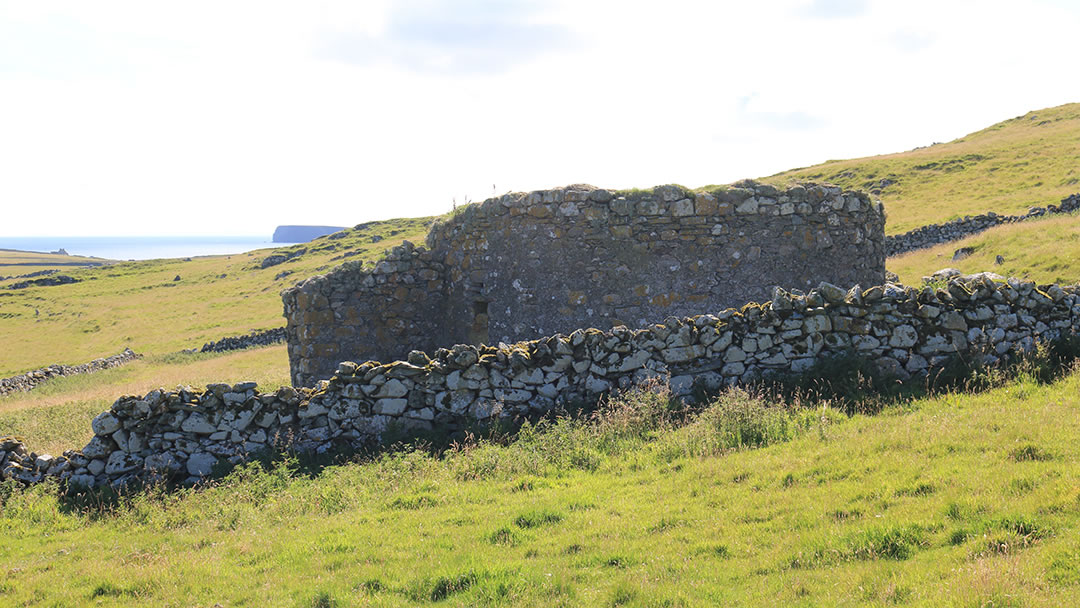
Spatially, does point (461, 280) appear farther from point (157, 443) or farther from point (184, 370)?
Answer: point (184, 370)

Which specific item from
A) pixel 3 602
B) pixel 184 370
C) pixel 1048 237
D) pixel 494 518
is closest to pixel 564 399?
pixel 494 518

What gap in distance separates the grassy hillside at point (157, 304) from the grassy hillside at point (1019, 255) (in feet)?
122

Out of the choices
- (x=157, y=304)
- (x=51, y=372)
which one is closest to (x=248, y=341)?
(x=51, y=372)

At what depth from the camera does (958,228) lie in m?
32.4

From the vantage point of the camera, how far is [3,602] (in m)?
5.85

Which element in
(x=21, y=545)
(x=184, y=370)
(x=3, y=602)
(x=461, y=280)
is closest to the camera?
(x=3, y=602)

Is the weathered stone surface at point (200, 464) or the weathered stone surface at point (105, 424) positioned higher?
the weathered stone surface at point (105, 424)

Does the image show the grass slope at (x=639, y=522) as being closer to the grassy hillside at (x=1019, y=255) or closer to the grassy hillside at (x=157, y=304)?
the grassy hillside at (x=1019, y=255)

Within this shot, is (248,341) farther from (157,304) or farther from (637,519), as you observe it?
(637,519)

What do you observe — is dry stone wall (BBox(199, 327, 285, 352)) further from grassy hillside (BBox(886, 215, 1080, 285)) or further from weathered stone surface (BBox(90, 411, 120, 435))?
grassy hillside (BBox(886, 215, 1080, 285))

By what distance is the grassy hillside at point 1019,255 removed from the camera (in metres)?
18.7

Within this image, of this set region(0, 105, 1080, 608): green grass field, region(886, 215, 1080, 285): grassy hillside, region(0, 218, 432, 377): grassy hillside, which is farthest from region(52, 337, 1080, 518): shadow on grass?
region(0, 218, 432, 377): grassy hillside

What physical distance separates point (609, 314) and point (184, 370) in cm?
2413

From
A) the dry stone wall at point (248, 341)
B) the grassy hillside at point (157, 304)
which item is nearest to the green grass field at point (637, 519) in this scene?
the dry stone wall at point (248, 341)
